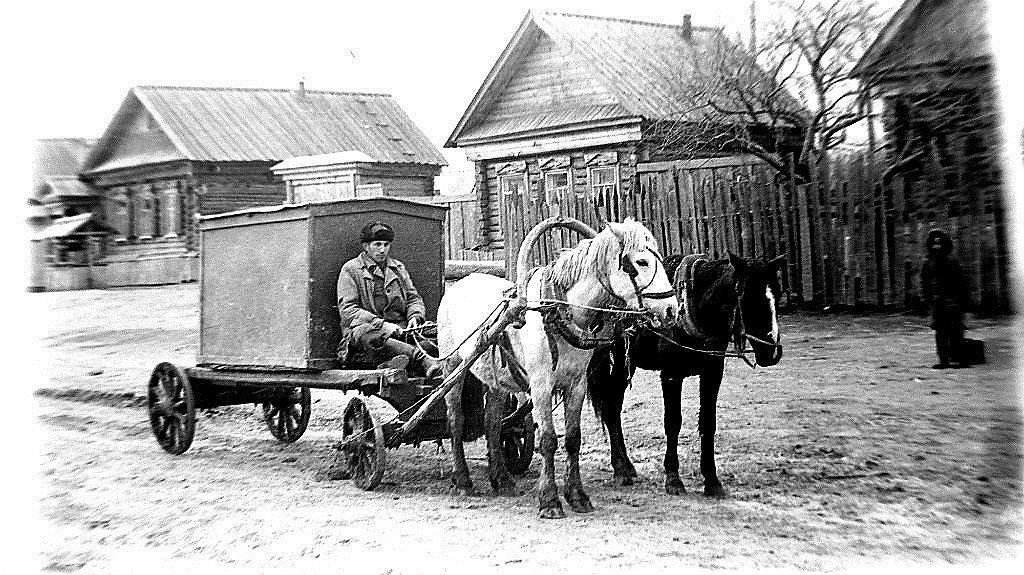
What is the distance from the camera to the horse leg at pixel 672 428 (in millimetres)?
5844

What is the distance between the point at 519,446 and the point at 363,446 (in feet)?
3.34

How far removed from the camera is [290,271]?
664 cm

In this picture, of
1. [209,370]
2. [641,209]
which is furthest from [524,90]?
[209,370]

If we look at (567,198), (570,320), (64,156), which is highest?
(64,156)

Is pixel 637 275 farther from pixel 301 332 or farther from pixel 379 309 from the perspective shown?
pixel 301 332

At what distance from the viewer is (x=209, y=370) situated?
7.30m

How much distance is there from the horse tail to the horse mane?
2.55ft

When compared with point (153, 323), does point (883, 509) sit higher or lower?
lower

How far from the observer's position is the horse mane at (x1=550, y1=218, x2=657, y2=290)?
5082 millimetres

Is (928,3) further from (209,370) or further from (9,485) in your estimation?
(9,485)

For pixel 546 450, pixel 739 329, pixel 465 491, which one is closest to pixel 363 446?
pixel 465 491

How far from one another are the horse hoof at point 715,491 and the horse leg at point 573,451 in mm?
708

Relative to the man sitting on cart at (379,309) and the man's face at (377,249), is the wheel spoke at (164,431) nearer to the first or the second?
the man sitting on cart at (379,309)

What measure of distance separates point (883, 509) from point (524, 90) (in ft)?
30.4
